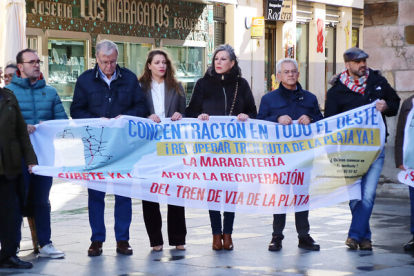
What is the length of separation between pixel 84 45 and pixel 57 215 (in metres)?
10.6

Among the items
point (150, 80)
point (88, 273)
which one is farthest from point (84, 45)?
point (88, 273)

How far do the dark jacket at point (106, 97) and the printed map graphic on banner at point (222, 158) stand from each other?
0.15 meters

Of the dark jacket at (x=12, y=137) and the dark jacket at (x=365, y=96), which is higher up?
the dark jacket at (x=365, y=96)

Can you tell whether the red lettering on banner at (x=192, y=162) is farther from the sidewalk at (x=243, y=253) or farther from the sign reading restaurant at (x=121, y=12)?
the sign reading restaurant at (x=121, y=12)

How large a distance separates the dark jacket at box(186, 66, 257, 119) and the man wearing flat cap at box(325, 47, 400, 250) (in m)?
0.84

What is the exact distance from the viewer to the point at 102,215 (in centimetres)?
757

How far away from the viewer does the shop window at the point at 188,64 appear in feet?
80.4

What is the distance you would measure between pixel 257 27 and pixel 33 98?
20.8m

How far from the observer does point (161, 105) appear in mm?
7895

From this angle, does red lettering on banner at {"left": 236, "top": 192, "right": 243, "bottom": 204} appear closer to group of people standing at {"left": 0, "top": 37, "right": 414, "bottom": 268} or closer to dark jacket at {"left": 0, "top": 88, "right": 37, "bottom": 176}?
A: group of people standing at {"left": 0, "top": 37, "right": 414, "bottom": 268}

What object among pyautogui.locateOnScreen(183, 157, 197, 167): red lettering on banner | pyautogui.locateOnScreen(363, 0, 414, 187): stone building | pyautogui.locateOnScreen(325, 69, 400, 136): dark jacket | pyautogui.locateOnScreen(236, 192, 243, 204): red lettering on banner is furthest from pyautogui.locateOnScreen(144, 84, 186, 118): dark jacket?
pyautogui.locateOnScreen(363, 0, 414, 187): stone building

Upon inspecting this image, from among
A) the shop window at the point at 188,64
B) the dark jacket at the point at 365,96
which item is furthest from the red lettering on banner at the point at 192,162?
the shop window at the point at 188,64

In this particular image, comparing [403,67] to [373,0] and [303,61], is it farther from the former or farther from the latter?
[303,61]

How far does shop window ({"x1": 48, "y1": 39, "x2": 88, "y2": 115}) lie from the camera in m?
19.1
